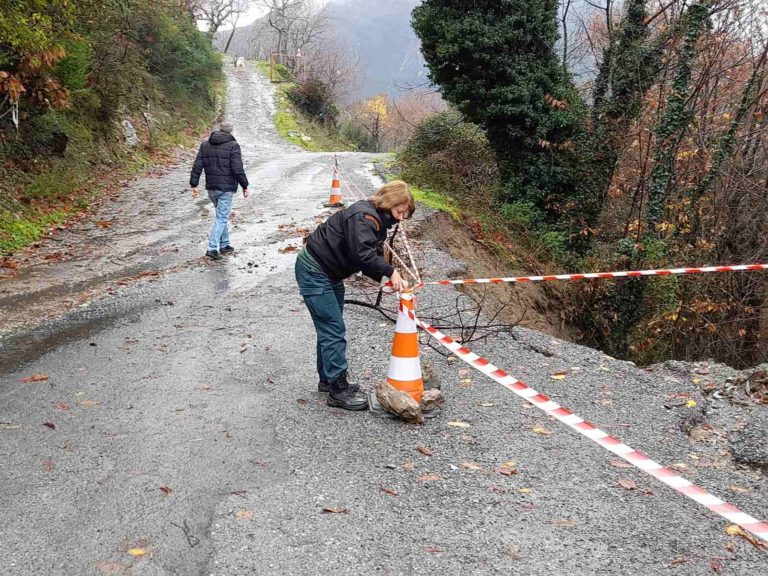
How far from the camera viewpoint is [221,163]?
32.3 ft

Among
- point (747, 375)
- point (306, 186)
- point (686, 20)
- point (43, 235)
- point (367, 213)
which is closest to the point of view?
point (367, 213)

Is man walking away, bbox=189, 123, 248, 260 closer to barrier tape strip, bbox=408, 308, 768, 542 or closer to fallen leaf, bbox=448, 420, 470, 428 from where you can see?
fallen leaf, bbox=448, 420, 470, 428

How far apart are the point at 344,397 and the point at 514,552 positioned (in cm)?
205

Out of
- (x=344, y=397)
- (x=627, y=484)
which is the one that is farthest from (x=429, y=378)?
(x=627, y=484)

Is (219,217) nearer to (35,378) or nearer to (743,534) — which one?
(35,378)

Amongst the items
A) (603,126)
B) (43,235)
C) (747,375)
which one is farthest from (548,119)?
(43,235)

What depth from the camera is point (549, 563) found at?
3.35 metres

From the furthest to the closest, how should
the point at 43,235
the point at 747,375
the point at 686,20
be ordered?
A: the point at 686,20 → the point at 43,235 → the point at 747,375

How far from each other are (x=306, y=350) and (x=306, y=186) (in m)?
11.0

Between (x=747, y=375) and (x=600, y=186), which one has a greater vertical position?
(x=600, y=186)

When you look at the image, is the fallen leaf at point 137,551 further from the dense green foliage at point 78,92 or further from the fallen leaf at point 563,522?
the dense green foliage at point 78,92

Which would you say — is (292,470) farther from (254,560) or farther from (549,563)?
(549,563)

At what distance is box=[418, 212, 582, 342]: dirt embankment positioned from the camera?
10461 millimetres

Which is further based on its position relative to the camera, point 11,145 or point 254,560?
point 11,145
